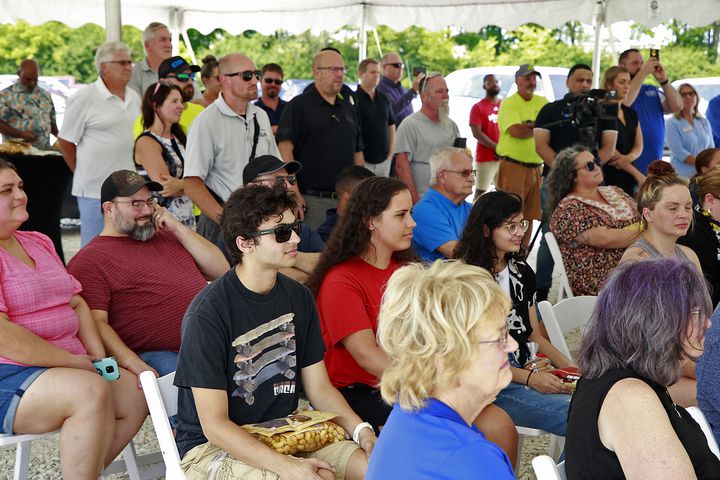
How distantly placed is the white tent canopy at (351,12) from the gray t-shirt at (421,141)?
2.11 m

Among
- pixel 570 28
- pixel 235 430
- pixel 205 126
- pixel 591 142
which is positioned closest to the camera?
pixel 235 430

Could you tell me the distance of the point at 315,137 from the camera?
17.3 feet

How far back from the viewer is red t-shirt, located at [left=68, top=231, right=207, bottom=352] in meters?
3.07

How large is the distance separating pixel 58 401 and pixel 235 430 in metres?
0.70

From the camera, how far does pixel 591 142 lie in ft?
19.3

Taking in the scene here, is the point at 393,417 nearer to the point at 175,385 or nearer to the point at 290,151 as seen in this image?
the point at 175,385

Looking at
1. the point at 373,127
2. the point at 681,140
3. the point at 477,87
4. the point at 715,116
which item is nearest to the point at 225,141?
the point at 373,127

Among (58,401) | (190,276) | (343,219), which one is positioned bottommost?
(58,401)

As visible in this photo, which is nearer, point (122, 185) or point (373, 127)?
point (122, 185)

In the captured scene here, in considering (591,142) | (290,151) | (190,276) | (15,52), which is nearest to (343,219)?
(190,276)

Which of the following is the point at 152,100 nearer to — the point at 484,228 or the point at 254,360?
the point at 484,228

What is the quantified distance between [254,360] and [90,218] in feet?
9.22

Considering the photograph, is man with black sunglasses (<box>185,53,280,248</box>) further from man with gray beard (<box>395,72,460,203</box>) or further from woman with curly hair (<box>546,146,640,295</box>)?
man with gray beard (<box>395,72,460,203</box>)

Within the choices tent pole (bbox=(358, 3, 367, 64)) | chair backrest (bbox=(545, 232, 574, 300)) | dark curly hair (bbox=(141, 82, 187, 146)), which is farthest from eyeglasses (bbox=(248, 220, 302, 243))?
tent pole (bbox=(358, 3, 367, 64))
